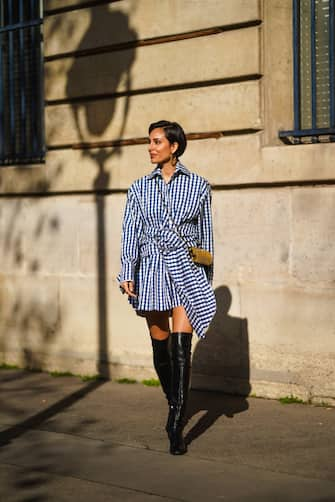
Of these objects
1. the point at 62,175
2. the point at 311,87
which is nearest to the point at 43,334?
the point at 62,175

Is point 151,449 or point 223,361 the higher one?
point 223,361

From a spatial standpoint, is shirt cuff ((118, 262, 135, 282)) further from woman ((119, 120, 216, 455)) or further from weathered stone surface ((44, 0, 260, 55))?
weathered stone surface ((44, 0, 260, 55))

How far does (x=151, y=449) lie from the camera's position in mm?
A: 5961

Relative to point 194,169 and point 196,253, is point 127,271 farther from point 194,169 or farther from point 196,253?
point 194,169

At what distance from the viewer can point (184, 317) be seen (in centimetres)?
590

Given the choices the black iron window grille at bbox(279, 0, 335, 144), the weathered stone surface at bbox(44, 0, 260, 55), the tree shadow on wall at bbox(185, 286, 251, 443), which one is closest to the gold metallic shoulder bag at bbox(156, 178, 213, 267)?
the tree shadow on wall at bbox(185, 286, 251, 443)

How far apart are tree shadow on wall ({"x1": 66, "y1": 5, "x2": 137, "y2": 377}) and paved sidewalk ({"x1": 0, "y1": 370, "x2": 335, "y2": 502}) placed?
2.82 feet

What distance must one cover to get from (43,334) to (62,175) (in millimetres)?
1391

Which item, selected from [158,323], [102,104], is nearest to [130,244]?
[158,323]

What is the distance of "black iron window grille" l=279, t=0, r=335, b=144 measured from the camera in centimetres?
744

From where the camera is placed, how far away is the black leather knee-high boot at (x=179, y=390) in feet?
19.0

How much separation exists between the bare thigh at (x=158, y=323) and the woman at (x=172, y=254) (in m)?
0.01

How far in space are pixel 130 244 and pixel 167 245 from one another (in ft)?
0.76

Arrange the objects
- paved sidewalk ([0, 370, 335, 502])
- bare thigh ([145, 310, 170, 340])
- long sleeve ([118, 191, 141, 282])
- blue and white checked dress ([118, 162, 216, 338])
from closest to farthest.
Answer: paved sidewalk ([0, 370, 335, 502]) < blue and white checked dress ([118, 162, 216, 338]) < long sleeve ([118, 191, 141, 282]) < bare thigh ([145, 310, 170, 340])
